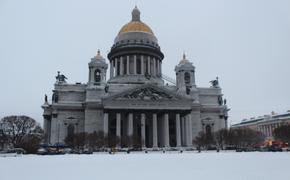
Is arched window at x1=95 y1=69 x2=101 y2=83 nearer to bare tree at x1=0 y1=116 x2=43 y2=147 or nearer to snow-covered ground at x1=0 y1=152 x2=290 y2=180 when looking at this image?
bare tree at x1=0 y1=116 x2=43 y2=147

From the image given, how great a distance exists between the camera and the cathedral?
57812 mm

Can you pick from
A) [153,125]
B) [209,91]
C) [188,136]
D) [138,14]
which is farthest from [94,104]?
[138,14]

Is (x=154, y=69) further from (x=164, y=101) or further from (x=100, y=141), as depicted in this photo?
(x=100, y=141)

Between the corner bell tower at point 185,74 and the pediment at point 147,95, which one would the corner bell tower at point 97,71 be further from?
the corner bell tower at point 185,74

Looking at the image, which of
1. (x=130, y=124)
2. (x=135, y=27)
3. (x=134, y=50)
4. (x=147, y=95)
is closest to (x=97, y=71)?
(x=134, y=50)

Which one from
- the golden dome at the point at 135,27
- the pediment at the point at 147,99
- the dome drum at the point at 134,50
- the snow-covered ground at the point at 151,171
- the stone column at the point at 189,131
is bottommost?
the snow-covered ground at the point at 151,171

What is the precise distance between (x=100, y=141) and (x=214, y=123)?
29046mm

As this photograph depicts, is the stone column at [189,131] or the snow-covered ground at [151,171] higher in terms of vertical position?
the stone column at [189,131]

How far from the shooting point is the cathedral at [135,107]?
57.8m

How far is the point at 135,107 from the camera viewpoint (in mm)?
57656

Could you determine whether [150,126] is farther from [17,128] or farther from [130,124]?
[17,128]

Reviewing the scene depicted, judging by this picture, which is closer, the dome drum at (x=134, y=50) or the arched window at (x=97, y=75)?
the arched window at (x=97, y=75)

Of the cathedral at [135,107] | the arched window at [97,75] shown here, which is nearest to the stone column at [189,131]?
the cathedral at [135,107]

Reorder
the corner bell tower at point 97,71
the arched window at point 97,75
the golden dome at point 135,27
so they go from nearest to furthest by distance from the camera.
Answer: the corner bell tower at point 97,71 → the arched window at point 97,75 → the golden dome at point 135,27
